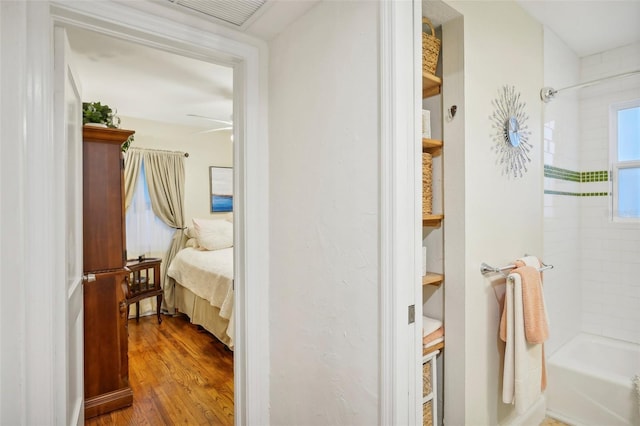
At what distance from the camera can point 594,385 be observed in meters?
2.10

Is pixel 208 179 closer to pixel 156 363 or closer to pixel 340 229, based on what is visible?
pixel 156 363

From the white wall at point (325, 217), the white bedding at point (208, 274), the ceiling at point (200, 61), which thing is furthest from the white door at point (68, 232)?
the white bedding at point (208, 274)

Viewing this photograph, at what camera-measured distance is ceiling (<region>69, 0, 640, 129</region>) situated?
1.53 meters

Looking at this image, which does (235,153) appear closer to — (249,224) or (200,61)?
(249,224)

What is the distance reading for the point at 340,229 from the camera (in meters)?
1.27

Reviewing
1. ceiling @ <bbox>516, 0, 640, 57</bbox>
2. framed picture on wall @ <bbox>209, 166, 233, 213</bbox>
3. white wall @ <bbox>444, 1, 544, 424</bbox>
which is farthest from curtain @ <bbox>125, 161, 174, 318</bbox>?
ceiling @ <bbox>516, 0, 640, 57</bbox>

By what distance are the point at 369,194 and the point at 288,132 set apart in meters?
0.58

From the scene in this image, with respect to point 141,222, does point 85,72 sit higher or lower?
higher

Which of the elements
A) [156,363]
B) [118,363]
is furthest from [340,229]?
[156,363]

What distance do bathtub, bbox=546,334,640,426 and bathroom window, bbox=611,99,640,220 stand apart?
1.00 m

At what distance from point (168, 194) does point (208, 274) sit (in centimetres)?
169

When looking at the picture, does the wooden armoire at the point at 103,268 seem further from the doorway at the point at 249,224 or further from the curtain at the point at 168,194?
the curtain at the point at 168,194

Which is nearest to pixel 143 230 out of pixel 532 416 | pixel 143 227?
pixel 143 227

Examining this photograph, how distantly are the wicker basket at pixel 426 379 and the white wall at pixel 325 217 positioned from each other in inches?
20.5
